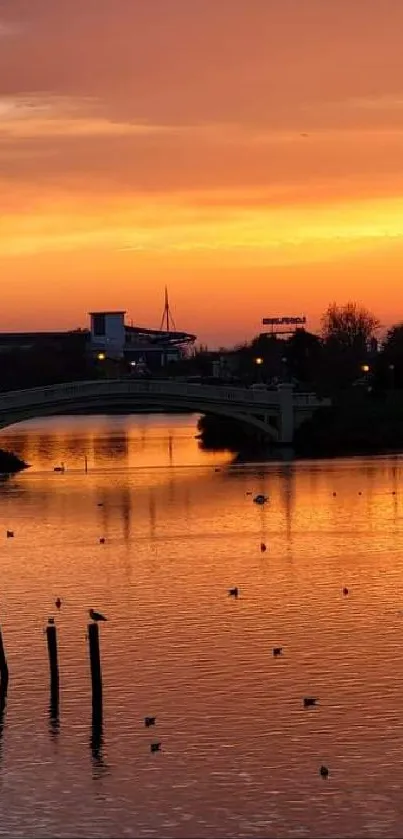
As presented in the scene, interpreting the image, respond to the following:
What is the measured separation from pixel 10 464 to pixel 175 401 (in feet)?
34.3

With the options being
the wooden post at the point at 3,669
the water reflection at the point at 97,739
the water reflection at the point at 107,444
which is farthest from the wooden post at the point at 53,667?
the water reflection at the point at 107,444

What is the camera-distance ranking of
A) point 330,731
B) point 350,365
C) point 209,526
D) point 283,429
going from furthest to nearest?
1. point 350,365
2. point 283,429
3. point 209,526
4. point 330,731

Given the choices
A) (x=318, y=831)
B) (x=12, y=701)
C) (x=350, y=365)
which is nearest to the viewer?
(x=318, y=831)

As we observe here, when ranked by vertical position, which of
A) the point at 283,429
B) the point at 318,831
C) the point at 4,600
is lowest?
the point at 318,831

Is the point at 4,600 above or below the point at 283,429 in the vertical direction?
below

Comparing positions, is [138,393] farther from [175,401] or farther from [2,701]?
[2,701]

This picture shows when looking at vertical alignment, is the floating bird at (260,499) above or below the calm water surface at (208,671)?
above

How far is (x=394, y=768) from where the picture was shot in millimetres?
28453

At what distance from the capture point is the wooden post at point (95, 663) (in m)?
31.6

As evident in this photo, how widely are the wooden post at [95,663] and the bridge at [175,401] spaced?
5908 cm

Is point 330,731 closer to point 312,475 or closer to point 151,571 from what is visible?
point 151,571

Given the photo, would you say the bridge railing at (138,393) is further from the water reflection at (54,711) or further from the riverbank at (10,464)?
the water reflection at (54,711)

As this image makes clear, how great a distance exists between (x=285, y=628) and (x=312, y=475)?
41.0 meters

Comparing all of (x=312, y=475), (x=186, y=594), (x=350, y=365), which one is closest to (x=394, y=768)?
(x=186, y=594)
